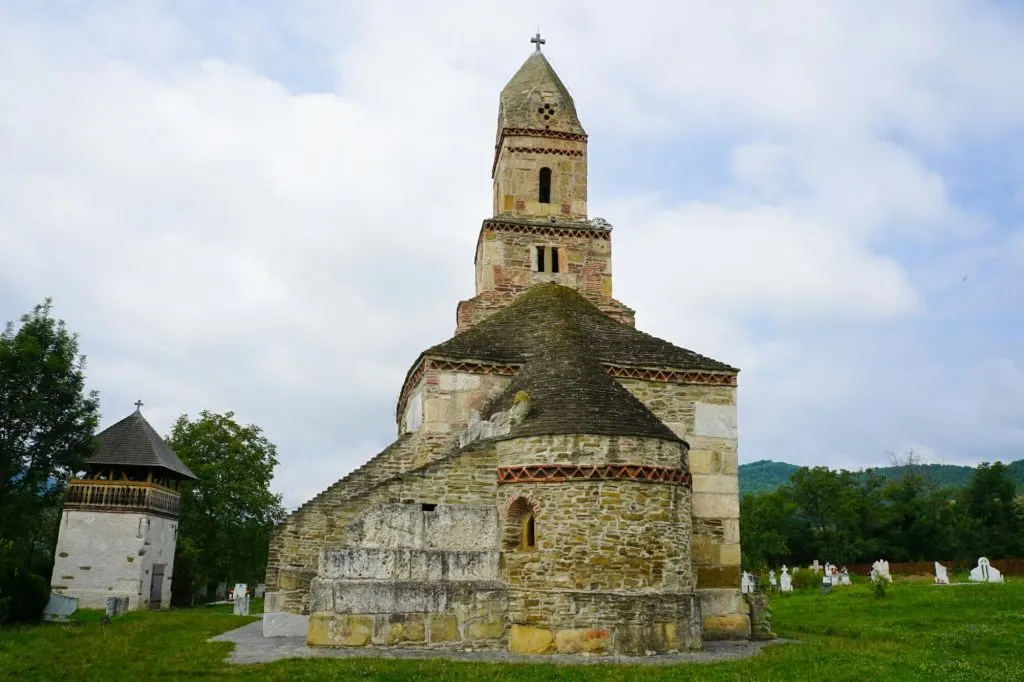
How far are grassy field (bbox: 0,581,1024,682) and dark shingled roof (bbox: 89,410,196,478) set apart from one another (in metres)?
9.84

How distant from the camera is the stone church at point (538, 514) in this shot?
42.2ft

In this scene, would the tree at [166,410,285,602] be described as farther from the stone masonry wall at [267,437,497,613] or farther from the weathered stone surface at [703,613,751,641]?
the weathered stone surface at [703,613,751,641]

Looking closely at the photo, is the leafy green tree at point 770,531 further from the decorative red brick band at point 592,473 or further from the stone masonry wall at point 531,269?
the decorative red brick band at point 592,473

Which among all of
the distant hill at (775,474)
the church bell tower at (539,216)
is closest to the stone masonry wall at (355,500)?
the church bell tower at (539,216)

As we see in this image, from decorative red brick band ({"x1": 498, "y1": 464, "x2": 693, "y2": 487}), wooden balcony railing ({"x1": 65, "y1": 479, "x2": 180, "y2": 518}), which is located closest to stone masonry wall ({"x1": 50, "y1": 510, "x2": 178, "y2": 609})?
wooden balcony railing ({"x1": 65, "y1": 479, "x2": 180, "y2": 518})

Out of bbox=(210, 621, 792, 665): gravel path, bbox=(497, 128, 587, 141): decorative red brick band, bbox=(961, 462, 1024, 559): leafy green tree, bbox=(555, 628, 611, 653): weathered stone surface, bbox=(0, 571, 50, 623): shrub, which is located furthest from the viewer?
bbox=(961, 462, 1024, 559): leafy green tree

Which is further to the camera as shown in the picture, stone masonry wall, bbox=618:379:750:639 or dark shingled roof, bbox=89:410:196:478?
dark shingled roof, bbox=89:410:196:478

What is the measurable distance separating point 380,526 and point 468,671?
3579 millimetres

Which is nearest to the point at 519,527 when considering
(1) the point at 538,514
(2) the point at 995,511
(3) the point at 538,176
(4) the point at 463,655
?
(1) the point at 538,514

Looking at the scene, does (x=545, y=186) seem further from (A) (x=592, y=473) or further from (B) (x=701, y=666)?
(B) (x=701, y=666)

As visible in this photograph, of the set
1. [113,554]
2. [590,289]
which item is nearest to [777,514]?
[590,289]

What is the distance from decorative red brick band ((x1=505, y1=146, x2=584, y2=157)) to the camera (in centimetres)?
2466

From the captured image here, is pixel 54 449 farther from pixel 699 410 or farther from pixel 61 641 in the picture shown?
pixel 699 410

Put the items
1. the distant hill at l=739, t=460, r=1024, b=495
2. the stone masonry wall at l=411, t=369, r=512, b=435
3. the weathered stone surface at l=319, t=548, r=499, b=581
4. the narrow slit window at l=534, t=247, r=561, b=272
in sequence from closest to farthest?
1. the weathered stone surface at l=319, t=548, r=499, b=581
2. the stone masonry wall at l=411, t=369, r=512, b=435
3. the narrow slit window at l=534, t=247, r=561, b=272
4. the distant hill at l=739, t=460, r=1024, b=495
